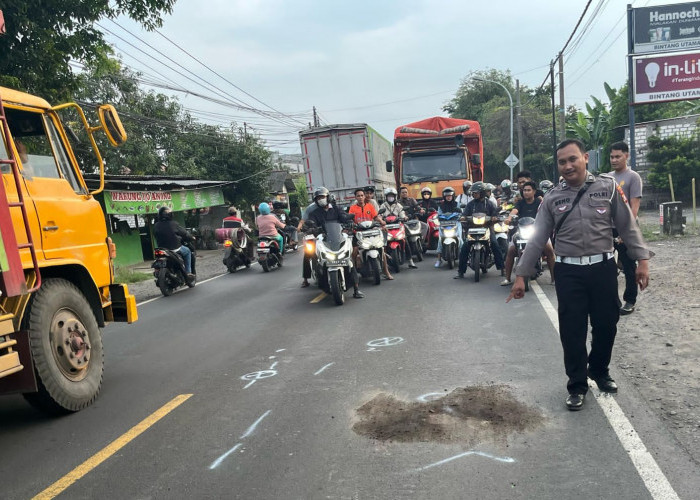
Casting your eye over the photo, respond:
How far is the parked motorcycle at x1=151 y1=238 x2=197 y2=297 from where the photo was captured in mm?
11914

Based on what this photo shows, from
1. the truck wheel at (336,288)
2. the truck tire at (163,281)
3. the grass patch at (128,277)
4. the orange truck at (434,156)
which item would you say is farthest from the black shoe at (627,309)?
the grass patch at (128,277)

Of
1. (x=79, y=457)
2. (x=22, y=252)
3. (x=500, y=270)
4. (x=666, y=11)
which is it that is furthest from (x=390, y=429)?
(x=666, y=11)

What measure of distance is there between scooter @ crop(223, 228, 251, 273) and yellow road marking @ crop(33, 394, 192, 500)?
10519 mm

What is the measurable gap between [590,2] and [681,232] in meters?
6.49

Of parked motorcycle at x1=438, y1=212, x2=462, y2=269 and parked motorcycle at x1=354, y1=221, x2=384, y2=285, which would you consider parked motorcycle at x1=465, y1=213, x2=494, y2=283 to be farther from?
parked motorcycle at x1=354, y1=221, x2=384, y2=285

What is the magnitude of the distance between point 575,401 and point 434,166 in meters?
13.6

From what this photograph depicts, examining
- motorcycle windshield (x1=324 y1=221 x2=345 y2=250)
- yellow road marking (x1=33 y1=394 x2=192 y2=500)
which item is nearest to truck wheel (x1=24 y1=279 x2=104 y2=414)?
yellow road marking (x1=33 y1=394 x2=192 y2=500)

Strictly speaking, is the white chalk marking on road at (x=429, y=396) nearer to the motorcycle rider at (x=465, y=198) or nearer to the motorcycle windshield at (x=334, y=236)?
the motorcycle windshield at (x=334, y=236)

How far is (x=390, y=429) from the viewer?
418 centimetres

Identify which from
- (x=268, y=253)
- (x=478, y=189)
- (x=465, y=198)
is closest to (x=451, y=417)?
(x=478, y=189)

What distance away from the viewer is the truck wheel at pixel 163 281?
1189cm

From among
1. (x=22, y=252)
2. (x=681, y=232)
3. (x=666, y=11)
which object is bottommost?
(x=681, y=232)

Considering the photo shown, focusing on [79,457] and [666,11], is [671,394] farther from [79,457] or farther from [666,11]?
[666,11]

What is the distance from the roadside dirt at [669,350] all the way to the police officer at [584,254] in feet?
2.07
